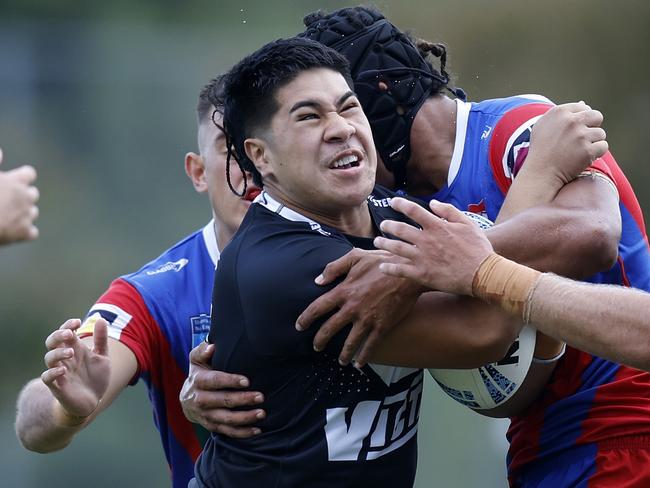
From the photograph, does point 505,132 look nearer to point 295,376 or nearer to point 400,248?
point 400,248

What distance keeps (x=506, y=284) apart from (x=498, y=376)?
50cm

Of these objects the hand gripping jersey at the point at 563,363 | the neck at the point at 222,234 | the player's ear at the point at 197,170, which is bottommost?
the hand gripping jersey at the point at 563,363

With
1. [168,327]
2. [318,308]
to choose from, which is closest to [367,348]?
[318,308]

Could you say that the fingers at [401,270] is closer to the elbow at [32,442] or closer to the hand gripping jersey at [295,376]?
the hand gripping jersey at [295,376]

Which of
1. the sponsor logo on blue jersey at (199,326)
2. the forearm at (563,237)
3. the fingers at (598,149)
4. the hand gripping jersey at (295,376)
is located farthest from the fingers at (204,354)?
the fingers at (598,149)

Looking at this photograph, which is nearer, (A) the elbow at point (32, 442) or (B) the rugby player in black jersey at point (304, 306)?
(B) the rugby player in black jersey at point (304, 306)

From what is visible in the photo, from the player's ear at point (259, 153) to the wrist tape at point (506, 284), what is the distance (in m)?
0.82

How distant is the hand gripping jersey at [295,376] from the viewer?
3.46 meters

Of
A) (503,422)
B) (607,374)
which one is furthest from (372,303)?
(503,422)

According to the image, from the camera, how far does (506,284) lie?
3297mm

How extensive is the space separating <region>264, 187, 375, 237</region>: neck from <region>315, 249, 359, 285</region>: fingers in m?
0.33

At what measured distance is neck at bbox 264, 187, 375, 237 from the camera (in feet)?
12.2

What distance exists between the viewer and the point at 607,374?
3.90 m

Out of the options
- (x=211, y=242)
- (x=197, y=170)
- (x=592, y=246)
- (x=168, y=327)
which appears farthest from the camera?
(x=197, y=170)
